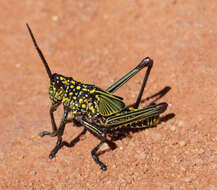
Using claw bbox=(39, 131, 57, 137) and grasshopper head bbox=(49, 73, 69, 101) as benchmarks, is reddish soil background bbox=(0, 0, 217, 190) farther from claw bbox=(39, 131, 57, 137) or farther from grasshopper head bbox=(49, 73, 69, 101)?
grasshopper head bbox=(49, 73, 69, 101)

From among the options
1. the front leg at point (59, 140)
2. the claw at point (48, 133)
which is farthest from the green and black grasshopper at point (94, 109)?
the claw at point (48, 133)

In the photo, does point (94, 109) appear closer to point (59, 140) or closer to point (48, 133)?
point (59, 140)

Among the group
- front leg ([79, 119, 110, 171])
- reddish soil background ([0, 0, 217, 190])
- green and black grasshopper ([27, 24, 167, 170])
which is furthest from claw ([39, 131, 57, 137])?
front leg ([79, 119, 110, 171])

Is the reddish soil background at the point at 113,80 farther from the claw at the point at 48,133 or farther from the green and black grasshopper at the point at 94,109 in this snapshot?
the green and black grasshopper at the point at 94,109

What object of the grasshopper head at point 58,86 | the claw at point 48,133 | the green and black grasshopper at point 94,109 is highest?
the grasshopper head at point 58,86

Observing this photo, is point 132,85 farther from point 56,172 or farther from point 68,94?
point 56,172

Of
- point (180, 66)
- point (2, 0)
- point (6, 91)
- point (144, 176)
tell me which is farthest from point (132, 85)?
point (2, 0)

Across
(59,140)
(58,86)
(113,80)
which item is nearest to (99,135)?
(59,140)

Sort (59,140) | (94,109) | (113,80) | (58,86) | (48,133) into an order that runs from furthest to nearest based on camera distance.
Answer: (113,80)
(48,133)
(59,140)
(94,109)
(58,86)
